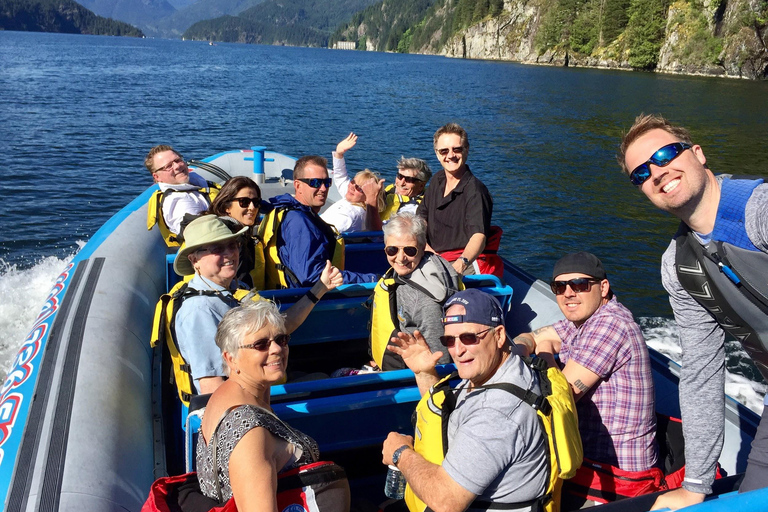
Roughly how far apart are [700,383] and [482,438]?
3.18 ft

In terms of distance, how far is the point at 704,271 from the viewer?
2.23 meters

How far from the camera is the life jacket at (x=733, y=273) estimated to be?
2092 millimetres

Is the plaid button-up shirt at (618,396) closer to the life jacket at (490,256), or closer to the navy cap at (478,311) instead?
the navy cap at (478,311)

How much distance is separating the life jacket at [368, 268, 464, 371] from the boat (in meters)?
0.27

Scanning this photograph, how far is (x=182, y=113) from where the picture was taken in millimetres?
27625

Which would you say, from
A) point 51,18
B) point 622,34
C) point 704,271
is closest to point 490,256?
point 704,271

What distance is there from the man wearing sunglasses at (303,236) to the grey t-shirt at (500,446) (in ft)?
6.92

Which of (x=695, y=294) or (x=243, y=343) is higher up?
(x=695, y=294)

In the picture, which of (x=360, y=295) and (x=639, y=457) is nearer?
(x=639, y=457)

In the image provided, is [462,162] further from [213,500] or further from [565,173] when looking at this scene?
[565,173]

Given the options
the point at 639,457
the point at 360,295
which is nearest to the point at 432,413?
the point at 639,457

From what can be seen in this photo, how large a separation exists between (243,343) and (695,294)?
181 cm

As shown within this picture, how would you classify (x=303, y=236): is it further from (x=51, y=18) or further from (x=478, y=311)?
(x=51, y=18)

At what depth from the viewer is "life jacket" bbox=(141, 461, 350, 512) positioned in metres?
2.28
